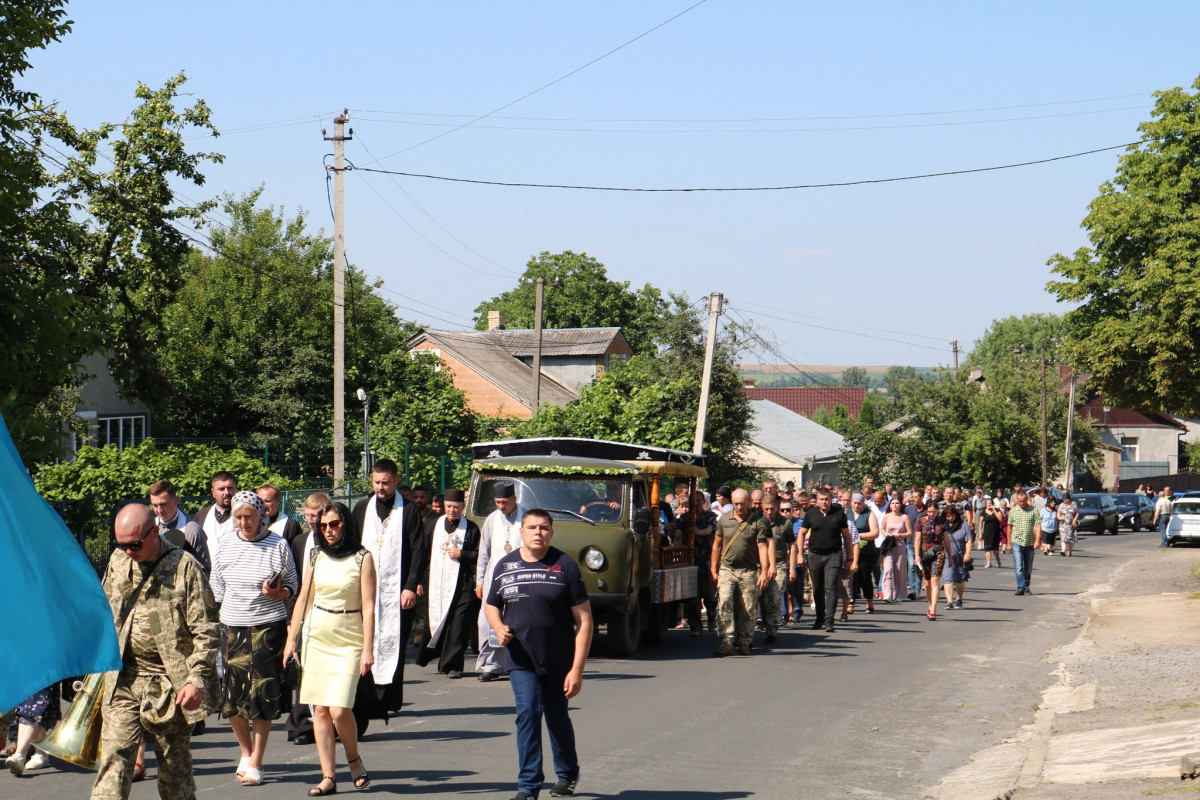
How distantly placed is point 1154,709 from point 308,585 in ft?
23.1

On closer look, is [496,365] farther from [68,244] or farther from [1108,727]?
[1108,727]

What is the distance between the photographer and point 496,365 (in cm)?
6047

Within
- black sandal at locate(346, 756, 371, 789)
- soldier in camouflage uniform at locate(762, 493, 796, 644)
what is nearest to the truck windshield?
soldier in camouflage uniform at locate(762, 493, 796, 644)

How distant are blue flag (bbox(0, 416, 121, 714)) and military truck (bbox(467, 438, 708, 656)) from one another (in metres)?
9.59

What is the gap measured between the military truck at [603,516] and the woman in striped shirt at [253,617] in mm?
5701

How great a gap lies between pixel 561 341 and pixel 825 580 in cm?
4999

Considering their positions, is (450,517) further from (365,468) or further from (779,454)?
(779,454)

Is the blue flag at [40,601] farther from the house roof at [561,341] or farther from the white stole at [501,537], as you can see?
the house roof at [561,341]

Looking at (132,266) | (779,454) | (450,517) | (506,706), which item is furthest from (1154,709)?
(779,454)

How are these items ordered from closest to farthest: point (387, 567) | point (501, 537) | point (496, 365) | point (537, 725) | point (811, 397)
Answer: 1. point (537, 725)
2. point (387, 567)
3. point (501, 537)
4. point (496, 365)
5. point (811, 397)

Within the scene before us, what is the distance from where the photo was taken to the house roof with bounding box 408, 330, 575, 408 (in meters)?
57.6

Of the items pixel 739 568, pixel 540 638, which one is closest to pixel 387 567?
pixel 540 638

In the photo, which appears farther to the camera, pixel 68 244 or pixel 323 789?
pixel 68 244

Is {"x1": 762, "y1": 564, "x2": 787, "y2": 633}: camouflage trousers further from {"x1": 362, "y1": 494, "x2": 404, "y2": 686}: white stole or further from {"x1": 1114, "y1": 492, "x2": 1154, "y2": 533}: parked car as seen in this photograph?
{"x1": 1114, "y1": 492, "x2": 1154, "y2": 533}: parked car
